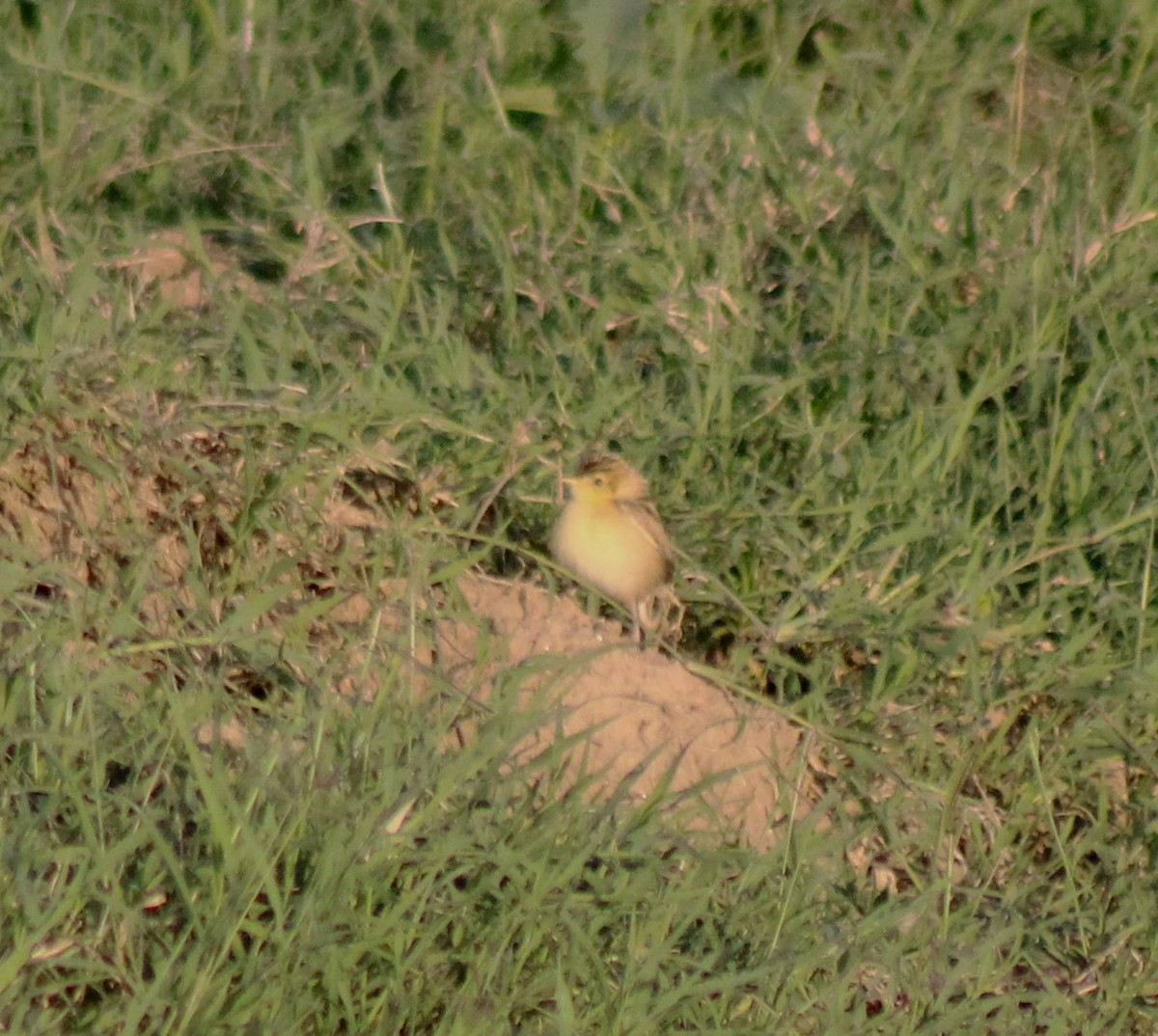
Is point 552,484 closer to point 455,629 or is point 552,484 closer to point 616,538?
point 616,538

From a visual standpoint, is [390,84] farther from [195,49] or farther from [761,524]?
[761,524]

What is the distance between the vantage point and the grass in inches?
144

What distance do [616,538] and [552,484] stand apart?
462mm

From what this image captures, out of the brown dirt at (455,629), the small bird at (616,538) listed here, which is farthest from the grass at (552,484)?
the small bird at (616,538)

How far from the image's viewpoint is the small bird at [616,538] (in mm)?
4672

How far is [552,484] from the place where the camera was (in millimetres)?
5047

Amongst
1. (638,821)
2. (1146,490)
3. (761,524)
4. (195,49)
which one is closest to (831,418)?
(761,524)

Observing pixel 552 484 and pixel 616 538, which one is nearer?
pixel 616 538

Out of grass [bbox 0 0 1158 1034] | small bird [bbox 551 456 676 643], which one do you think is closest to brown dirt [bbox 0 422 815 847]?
grass [bbox 0 0 1158 1034]

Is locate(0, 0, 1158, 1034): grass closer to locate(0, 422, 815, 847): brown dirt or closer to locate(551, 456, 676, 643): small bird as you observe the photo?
locate(0, 422, 815, 847): brown dirt

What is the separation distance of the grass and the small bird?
7.4 inches

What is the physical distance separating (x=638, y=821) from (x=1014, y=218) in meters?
2.63

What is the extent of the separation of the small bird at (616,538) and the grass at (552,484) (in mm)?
188

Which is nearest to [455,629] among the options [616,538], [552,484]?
[616,538]
